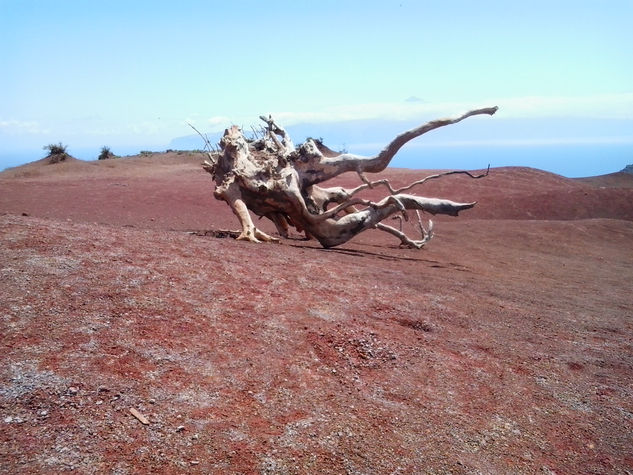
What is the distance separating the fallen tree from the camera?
10.4 meters

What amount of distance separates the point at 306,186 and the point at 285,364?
7.10 meters

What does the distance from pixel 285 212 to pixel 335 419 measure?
7.68 meters

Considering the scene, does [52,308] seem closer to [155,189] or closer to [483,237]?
[483,237]

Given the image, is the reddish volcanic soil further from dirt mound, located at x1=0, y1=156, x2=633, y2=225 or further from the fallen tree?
dirt mound, located at x1=0, y1=156, x2=633, y2=225

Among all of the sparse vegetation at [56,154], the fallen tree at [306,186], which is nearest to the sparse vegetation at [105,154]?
the sparse vegetation at [56,154]

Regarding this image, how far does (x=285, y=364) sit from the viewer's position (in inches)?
174

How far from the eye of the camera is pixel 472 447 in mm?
3717

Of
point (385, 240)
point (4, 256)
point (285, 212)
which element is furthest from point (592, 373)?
point (385, 240)

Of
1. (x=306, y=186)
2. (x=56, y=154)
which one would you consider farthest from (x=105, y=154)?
(x=306, y=186)

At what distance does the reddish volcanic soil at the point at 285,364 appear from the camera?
11.0 ft

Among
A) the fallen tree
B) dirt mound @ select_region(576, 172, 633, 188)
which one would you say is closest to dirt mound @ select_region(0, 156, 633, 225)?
dirt mound @ select_region(576, 172, 633, 188)

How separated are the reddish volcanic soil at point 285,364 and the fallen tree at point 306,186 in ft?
6.90

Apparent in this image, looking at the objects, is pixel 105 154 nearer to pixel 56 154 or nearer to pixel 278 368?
pixel 56 154

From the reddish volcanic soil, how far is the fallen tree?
210 cm
